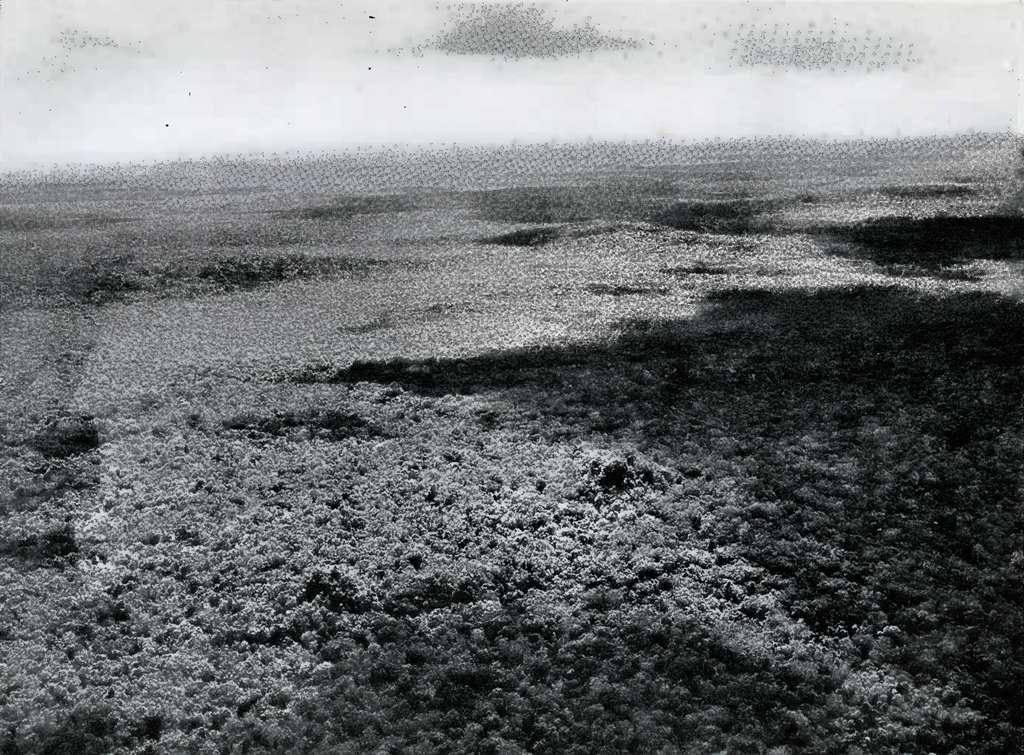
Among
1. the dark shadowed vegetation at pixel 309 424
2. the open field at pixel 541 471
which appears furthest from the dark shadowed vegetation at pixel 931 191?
the dark shadowed vegetation at pixel 309 424

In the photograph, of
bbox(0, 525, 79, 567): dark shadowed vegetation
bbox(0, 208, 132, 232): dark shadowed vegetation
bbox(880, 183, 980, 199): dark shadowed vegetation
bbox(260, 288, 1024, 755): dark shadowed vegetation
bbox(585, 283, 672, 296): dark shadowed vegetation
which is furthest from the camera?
bbox(0, 208, 132, 232): dark shadowed vegetation

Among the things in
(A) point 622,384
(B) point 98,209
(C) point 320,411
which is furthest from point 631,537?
(B) point 98,209

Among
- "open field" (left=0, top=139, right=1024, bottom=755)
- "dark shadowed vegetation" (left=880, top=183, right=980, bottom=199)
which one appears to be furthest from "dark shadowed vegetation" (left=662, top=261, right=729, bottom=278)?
"dark shadowed vegetation" (left=880, top=183, right=980, bottom=199)

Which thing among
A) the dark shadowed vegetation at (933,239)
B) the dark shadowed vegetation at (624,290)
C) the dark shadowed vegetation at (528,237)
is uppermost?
the dark shadowed vegetation at (528,237)

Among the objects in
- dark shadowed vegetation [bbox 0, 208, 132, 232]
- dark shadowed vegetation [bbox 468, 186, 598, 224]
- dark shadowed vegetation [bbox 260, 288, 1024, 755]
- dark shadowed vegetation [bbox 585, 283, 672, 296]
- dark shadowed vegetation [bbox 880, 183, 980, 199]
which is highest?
dark shadowed vegetation [bbox 0, 208, 132, 232]

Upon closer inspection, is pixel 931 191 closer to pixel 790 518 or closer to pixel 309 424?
pixel 790 518

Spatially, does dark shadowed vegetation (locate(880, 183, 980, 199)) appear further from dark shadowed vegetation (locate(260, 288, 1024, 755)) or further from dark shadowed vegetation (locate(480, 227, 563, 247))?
dark shadowed vegetation (locate(480, 227, 563, 247))

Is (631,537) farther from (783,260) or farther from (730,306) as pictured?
(783,260)

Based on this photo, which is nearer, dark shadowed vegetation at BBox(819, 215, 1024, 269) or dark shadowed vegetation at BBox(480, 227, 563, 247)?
dark shadowed vegetation at BBox(819, 215, 1024, 269)

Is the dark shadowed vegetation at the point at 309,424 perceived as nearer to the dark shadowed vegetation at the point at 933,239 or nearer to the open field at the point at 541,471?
the open field at the point at 541,471
